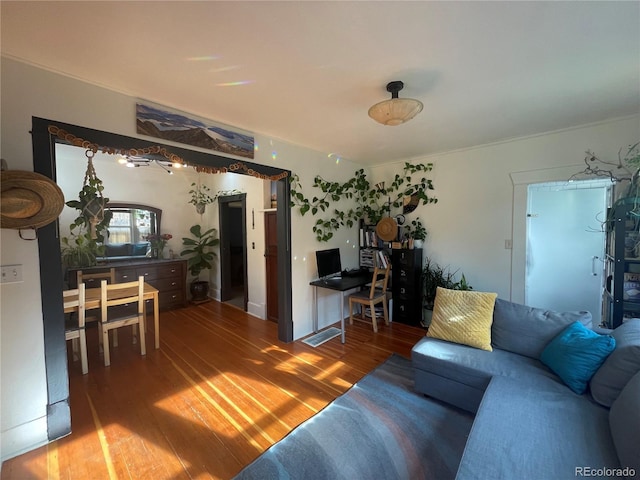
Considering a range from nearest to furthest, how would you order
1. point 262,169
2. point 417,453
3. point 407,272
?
point 417,453
point 262,169
point 407,272

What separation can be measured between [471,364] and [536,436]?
63 cm

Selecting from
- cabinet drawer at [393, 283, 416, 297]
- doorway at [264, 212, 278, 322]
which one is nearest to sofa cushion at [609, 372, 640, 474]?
cabinet drawer at [393, 283, 416, 297]

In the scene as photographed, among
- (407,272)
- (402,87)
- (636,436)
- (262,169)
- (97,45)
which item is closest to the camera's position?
(636,436)

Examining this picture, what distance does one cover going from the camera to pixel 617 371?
144 centimetres

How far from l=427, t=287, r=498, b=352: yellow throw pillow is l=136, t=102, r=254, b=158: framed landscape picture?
2.45 meters

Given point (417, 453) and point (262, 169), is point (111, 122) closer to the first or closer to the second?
point (262, 169)

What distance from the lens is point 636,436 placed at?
3.40ft

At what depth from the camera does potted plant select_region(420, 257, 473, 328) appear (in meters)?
3.64

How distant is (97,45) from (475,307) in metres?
3.19

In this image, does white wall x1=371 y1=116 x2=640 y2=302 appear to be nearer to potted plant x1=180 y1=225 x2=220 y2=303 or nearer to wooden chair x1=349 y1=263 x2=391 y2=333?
wooden chair x1=349 y1=263 x2=391 y2=333

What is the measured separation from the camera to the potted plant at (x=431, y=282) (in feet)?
11.9

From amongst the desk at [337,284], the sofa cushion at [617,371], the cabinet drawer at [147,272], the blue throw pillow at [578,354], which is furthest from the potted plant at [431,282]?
the cabinet drawer at [147,272]

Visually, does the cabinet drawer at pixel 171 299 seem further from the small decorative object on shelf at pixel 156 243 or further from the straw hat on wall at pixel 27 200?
the straw hat on wall at pixel 27 200

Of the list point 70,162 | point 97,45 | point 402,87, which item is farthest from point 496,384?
point 70,162
